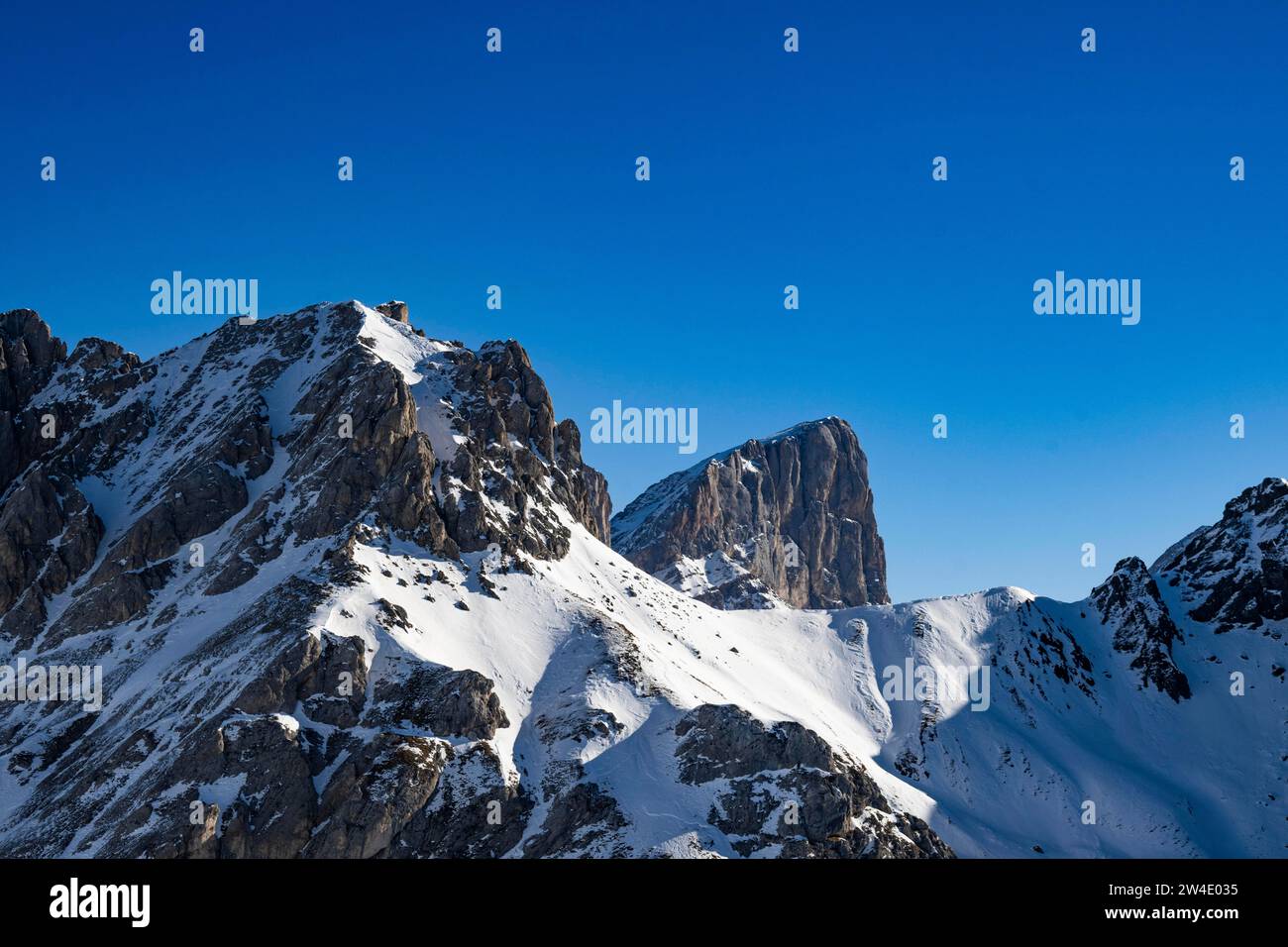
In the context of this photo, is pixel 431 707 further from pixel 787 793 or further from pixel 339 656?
pixel 787 793

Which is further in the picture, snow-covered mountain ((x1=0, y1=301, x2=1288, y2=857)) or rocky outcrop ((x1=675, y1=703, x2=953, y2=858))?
rocky outcrop ((x1=675, y1=703, x2=953, y2=858))

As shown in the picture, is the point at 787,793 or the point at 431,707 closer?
the point at 787,793

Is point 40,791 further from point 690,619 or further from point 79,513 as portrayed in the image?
point 690,619

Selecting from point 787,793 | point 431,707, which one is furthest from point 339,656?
point 787,793

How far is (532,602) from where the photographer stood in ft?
557

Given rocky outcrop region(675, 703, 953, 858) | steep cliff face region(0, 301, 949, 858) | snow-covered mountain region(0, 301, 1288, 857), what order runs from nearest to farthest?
steep cliff face region(0, 301, 949, 858) < snow-covered mountain region(0, 301, 1288, 857) < rocky outcrop region(675, 703, 953, 858)

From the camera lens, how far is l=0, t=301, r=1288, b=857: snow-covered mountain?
127938 mm

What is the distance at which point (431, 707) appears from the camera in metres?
140

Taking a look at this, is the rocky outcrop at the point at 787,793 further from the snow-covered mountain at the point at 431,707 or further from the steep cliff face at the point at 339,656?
the steep cliff face at the point at 339,656

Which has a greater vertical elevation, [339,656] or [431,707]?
[339,656]

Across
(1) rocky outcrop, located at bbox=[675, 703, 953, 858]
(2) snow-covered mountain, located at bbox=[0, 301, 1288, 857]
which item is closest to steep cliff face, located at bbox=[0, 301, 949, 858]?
→ (2) snow-covered mountain, located at bbox=[0, 301, 1288, 857]

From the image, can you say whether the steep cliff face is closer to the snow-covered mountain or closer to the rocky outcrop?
the snow-covered mountain

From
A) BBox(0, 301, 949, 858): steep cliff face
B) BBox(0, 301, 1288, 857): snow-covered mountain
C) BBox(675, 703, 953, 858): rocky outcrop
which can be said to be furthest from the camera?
BBox(675, 703, 953, 858): rocky outcrop
